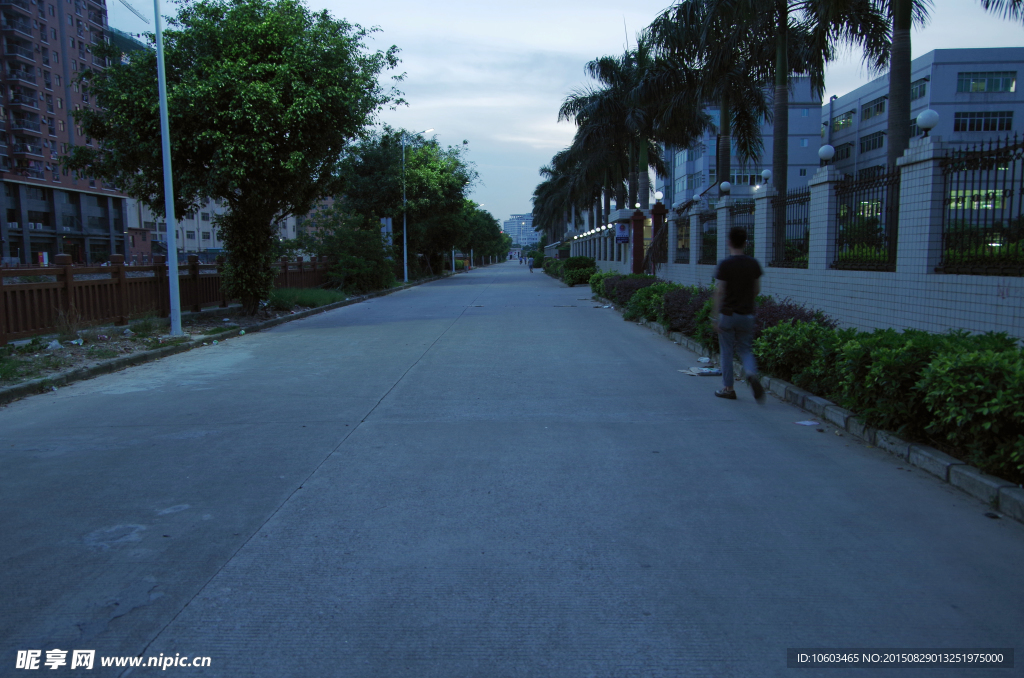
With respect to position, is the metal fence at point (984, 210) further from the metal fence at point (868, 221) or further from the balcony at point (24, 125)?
the balcony at point (24, 125)

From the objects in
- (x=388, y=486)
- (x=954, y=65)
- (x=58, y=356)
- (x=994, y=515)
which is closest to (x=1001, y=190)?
(x=994, y=515)

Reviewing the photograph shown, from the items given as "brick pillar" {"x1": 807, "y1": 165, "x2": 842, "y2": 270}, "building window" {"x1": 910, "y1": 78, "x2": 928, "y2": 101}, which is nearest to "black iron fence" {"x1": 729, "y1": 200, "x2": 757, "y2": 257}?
"brick pillar" {"x1": 807, "y1": 165, "x2": 842, "y2": 270}

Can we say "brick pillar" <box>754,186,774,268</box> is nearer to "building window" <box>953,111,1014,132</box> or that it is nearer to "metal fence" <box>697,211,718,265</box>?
"metal fence" <box>697,211,718,265</box>

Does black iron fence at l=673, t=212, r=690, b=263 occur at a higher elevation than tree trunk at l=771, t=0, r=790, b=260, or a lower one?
lower

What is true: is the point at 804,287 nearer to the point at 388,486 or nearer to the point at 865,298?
the point at 865,298

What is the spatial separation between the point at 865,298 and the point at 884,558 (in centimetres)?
691

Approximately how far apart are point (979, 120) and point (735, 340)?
53.6 metres

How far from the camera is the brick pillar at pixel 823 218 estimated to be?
36.9ft

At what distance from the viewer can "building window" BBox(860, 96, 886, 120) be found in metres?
54.5

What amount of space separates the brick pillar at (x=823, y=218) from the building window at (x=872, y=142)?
49.3 m

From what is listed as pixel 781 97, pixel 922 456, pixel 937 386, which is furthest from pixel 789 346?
pixel 781 97

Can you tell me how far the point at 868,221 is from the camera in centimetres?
1008

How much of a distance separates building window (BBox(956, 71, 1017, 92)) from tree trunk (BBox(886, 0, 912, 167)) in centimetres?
4460

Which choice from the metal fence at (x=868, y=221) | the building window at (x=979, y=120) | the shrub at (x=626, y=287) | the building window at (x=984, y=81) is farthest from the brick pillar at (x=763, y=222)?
the building window at (x=984, y=81)
